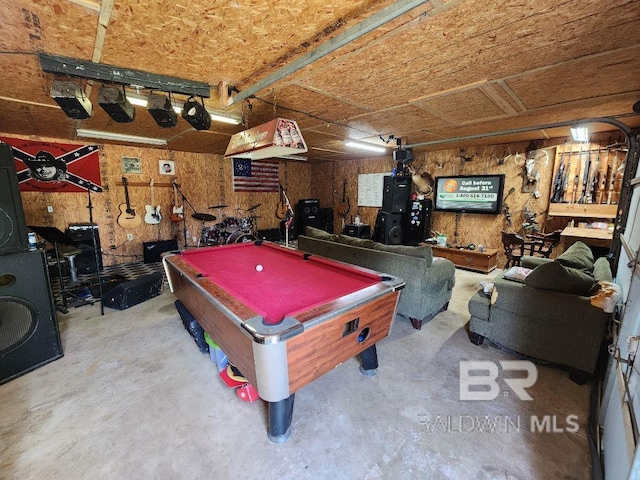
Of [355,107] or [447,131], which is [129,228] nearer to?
[355,107]

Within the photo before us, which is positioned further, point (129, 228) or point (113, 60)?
point (129, 228)

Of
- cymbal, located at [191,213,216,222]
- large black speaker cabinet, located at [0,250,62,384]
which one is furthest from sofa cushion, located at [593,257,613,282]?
cymbal, located at [191,213,216,222]

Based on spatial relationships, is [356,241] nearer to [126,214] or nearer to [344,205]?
[344,205]

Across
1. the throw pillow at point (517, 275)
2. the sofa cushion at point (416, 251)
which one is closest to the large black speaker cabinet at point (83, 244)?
the sofa cushion at point (416, 251)

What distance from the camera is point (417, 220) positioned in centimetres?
573

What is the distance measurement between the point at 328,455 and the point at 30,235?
2834 millimetres

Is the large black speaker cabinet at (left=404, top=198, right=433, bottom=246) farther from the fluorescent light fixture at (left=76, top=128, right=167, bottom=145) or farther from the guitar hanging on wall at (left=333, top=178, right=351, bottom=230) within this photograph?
the fluorescent light fixture at (left=76, top=128, right=167, bottom=145)

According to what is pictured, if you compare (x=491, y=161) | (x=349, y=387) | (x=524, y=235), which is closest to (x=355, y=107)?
(x=349, y=387)

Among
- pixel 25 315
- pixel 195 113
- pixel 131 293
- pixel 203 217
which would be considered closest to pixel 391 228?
pixel 203 217

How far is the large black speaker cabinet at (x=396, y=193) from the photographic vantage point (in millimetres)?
5594

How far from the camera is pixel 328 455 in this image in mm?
1533

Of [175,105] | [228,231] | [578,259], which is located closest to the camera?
[175,105]

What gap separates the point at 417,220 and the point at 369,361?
417 centimetres

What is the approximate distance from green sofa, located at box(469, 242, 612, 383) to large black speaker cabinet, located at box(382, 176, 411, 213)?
324 cm
